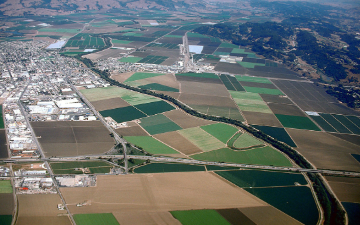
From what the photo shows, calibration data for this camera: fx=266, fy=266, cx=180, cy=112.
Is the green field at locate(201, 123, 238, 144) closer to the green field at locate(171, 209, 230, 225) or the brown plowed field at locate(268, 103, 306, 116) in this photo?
the brown plowed field at locate(268, 103, 306, 116)

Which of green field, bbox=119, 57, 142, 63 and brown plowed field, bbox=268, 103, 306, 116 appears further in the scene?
green field, bbox=119, 57, 142, 63

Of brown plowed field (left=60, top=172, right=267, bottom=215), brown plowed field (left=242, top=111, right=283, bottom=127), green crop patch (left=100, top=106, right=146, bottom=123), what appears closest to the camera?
brown plowed field (left=60, top=172, right=267, bottom=215)

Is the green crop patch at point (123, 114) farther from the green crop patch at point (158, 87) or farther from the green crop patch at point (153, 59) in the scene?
the green crop patch at point (153, 59)

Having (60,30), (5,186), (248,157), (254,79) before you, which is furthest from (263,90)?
(60,30)

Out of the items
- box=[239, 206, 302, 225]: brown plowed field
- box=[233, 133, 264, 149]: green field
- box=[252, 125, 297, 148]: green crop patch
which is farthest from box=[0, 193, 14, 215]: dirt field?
box=[252, 125, 297, 148]: green crop patch

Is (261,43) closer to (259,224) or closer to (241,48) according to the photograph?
(241,48)

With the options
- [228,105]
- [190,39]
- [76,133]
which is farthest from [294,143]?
[190,39]

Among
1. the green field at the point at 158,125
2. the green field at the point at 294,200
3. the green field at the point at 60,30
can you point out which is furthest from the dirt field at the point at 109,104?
the green field at the point at 60,30

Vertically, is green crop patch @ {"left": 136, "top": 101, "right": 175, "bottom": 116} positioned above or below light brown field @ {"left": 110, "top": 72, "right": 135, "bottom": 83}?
below
